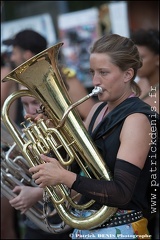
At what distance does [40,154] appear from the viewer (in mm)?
2320

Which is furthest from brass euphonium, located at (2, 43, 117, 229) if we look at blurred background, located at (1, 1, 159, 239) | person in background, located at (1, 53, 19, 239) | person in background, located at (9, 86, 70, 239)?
blurred background, located at (1, 1, 159, 239)

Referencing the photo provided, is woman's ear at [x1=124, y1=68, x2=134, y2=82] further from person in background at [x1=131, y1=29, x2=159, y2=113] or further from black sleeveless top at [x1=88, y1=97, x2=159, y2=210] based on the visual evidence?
person in background at [x1=131, y1=29, x2=159, y2=113]

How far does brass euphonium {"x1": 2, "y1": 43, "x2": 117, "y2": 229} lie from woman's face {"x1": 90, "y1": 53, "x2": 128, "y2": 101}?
5 centimetres

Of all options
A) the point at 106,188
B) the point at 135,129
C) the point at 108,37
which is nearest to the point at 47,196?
the point at 106,188

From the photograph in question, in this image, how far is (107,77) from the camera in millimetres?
2309

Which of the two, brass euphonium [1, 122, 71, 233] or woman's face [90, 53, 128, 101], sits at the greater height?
woman's face [90, 53, 128, 101]

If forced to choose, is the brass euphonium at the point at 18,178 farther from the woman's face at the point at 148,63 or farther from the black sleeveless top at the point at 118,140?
the woman's face at the point at 148,63

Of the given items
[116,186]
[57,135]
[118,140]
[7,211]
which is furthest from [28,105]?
[7,211]

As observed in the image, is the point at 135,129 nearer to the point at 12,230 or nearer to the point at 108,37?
the point at 108,37

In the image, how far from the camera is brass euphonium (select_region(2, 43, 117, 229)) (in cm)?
Result: 229

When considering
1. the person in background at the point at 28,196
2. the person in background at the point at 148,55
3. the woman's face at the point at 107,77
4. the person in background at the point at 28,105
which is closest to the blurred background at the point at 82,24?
the person in background at the point at 28,105

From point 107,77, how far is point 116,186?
19.0 inches

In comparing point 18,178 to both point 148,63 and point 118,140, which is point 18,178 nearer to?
point 118,140

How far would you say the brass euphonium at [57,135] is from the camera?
7.50ft
